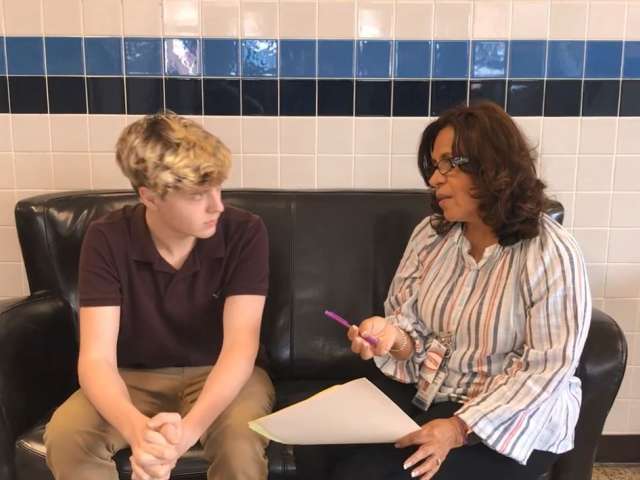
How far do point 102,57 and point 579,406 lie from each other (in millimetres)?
1754

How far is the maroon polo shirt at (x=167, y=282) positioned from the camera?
1.56 metres

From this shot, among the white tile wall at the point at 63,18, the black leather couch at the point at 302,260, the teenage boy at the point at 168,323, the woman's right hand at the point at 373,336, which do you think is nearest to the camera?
the teenage boy at the point at 168,323

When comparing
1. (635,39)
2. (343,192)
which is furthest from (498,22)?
(343,192)

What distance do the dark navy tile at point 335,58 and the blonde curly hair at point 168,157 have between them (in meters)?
0.85

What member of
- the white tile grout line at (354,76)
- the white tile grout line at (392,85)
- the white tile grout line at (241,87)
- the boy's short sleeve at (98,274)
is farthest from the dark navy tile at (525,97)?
the boy's short sleeve at (98,274)

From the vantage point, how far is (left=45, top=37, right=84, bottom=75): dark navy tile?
2.15m

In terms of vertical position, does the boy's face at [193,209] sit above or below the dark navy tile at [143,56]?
below

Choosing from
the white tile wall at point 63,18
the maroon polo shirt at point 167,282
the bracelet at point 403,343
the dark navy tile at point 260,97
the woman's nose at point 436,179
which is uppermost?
the white tile wall at point 63,18

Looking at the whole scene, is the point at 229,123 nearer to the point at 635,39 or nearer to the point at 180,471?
the point at 180,471

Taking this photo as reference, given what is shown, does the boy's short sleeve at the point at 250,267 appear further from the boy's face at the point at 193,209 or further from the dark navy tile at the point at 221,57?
the dark navy tile at the point at 221,57

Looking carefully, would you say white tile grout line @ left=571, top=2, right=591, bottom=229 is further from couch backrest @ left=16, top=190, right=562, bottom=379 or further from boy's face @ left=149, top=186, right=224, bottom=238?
boy's face @ left=149, top=186, right=224, bottom=238

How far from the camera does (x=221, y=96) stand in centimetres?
219

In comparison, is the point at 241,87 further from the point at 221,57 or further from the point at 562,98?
the point at 562,98

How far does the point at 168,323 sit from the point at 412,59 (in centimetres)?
119
